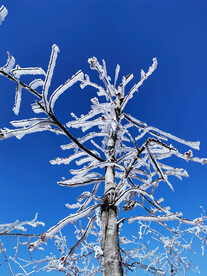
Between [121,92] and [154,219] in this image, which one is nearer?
[154,219]

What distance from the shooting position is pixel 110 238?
1.52 meters

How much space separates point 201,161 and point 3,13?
6.31 feet

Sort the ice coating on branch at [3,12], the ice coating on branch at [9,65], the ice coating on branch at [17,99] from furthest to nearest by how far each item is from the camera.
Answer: the ice coating on branch at [17,99] < the ice coating on branch at [9,65] < the ice coating on branch at [3,12]

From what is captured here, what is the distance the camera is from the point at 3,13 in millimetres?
1115

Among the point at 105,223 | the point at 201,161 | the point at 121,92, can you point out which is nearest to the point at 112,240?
the point at 105,223

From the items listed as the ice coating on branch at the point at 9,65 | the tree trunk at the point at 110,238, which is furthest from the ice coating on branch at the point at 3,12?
the tree trunk at the point at 110,238

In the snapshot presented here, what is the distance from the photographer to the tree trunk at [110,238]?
1.36 m

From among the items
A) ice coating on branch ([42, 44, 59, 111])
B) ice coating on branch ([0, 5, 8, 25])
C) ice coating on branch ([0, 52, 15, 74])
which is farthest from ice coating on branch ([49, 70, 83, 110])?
ice coating on branch ([0, 5, 8, 25])

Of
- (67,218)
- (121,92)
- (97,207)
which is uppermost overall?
(121,92)

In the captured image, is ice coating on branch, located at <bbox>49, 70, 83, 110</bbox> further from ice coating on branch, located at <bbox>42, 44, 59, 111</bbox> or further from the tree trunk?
the tree trunk

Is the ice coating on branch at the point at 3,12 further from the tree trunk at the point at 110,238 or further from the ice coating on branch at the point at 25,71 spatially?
the tree trunk at the point at 110,238

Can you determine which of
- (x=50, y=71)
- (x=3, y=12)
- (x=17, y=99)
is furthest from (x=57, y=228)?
(x=3, y=12)

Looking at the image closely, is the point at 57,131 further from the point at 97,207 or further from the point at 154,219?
the point at 154,219

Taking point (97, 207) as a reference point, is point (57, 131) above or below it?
above
